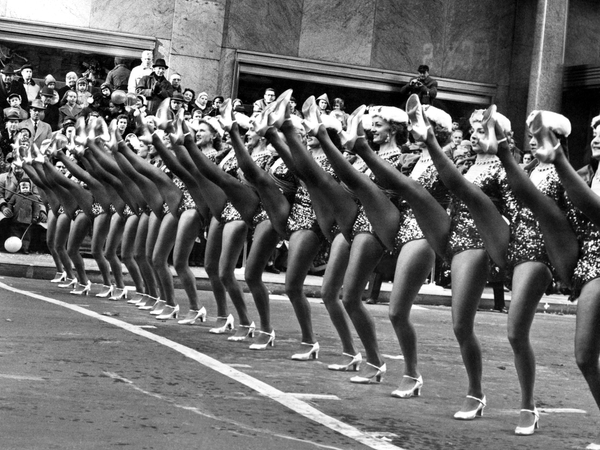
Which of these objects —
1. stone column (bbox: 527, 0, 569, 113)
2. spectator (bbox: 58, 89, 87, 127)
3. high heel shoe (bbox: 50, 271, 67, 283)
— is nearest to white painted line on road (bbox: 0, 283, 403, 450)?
high heel shoe (bbox: 50, 271, 67, 283)

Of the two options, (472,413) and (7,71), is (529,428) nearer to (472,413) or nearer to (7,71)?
(472,413)

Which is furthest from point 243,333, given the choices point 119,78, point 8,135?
point 119,78

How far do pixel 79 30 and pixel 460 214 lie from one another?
15.6 meters

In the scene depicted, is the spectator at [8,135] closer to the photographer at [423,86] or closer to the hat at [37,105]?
the hat at [37,105]

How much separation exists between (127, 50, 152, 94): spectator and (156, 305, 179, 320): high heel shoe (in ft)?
25.2

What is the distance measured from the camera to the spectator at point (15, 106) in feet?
62.5

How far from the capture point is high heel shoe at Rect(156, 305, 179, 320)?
12.9 meters

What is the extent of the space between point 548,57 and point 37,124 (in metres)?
10.2

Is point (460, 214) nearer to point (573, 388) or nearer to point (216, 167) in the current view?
point (573, 388)

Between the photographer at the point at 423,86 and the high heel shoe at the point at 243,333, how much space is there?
37.7 ft

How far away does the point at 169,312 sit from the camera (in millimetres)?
13047

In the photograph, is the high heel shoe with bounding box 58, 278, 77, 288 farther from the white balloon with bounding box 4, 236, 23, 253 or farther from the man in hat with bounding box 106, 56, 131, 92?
the man in hat with bounding box 106, 56, 131, 92

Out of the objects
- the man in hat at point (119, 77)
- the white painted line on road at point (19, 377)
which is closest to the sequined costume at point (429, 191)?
the white painted line on road at point (19, 377)

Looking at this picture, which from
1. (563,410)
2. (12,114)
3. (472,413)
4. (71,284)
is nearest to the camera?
(472,413)
